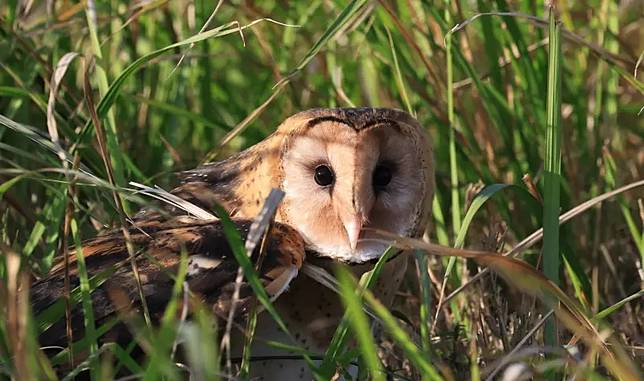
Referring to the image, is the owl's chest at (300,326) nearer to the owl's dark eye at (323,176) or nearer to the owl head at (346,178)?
the owl head at (346,178)

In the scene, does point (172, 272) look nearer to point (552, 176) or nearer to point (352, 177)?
point (352, 177)

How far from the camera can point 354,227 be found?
2662 mm

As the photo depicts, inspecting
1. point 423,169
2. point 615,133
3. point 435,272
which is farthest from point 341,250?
point 615,133

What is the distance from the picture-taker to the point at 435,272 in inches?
132

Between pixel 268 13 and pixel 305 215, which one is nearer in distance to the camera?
pixel 305 215

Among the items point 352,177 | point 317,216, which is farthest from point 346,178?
point 317,216

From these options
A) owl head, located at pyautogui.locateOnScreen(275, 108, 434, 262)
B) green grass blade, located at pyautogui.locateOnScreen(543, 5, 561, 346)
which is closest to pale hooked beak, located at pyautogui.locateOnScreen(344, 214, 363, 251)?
owl head, located at pyautogui.locateOnScreen(275, 108, 434, 262)

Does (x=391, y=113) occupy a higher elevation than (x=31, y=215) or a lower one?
higher

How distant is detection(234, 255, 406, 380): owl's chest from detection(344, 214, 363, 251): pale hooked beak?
0.13m

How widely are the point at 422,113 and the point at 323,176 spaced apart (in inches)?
46.2

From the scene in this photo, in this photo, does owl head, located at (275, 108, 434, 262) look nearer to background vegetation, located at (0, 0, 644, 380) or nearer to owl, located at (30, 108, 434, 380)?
owl, located at (30, 108, 434, 380)

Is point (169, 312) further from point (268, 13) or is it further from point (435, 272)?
point (268, 13)

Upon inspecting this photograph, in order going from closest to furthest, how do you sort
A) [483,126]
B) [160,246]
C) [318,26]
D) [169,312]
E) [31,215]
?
[169,312] → [160,246] → [31,215] → [483,126] → [318,26]

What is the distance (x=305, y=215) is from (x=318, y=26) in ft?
5.36
